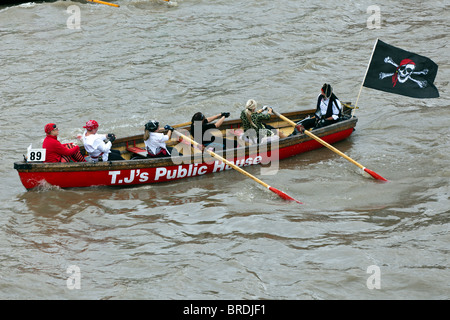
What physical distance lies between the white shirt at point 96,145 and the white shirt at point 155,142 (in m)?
0.83

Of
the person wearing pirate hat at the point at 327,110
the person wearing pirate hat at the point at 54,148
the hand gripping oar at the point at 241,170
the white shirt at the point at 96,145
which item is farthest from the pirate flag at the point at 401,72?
the person wearing pirate hat at the point at 54,148

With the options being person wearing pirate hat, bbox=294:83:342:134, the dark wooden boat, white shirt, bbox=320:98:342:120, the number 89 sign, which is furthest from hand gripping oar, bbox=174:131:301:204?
white shirt, bbox=320:98:342:120

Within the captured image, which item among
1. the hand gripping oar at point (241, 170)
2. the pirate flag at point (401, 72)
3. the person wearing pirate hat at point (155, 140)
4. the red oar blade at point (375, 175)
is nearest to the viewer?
the hand gripping oar at point (241, 170)

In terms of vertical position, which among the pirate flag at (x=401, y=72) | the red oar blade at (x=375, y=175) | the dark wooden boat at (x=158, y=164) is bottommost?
the red oar blade at (x=375, y=175)

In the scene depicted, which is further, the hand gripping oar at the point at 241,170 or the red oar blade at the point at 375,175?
the red oar blade at the point at 375,175

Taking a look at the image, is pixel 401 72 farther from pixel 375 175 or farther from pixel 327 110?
pixel 375 175

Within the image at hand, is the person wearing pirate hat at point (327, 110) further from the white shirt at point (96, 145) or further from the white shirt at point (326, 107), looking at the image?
the white shirt at point (96, 145)

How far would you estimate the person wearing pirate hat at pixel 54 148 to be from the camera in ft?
38.9

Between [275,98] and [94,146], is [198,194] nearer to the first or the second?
[94,146]

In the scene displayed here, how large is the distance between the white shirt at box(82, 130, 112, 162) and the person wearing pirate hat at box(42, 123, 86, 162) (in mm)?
254

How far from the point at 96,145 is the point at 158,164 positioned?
1.37 metres

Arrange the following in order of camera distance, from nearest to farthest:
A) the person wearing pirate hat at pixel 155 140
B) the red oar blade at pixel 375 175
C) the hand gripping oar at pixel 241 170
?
the hand gripping oar at pixel 241 170, the person wearing pirate hat at pixel 155 140, the red oar blade at pixel 375 175

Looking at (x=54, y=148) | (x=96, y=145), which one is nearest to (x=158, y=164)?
(x=96, y=145)

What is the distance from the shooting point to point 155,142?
12.6 metres
